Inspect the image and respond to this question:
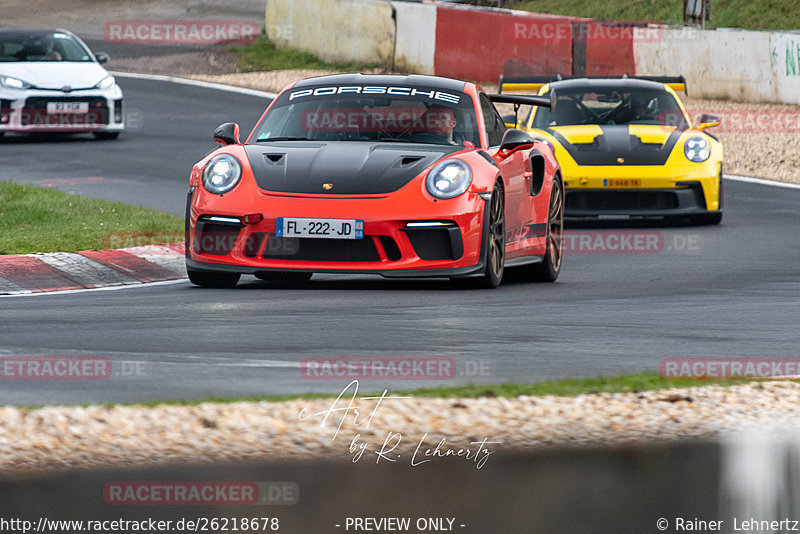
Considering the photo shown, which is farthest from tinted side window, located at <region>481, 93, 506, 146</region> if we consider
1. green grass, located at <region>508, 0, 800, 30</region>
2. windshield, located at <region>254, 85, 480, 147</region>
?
green grass, located at <region>508, 0, 800, 30</region>

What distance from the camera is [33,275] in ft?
32.6

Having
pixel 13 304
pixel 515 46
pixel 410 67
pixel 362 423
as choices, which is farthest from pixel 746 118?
pixel 362 423

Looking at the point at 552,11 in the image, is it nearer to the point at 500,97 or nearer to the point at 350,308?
the point at 500,97

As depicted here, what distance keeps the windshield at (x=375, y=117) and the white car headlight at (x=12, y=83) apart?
35.5ft

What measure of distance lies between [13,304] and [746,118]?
1663cm

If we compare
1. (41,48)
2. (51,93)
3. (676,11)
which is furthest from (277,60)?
(51,93)

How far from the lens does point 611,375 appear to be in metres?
6.05

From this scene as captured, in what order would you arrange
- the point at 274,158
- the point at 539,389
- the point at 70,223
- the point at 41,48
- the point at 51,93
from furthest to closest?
the point at 41,48 < the point at 51,93 < the point at 70,223 < the point at 274,158 < the point at 539,389

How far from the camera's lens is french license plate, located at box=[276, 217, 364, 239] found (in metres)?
8.98

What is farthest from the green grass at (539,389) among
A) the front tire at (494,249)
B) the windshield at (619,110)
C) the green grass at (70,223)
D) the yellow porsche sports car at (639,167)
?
the windshield at (619,110)

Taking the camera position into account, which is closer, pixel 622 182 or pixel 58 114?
pixel 622 182

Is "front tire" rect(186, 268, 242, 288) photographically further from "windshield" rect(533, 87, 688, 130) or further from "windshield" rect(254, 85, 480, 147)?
"windshield" rect(533, 87, 688, 130)

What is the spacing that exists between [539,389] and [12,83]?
53.3ft

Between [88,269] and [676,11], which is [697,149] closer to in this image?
[88,269]
